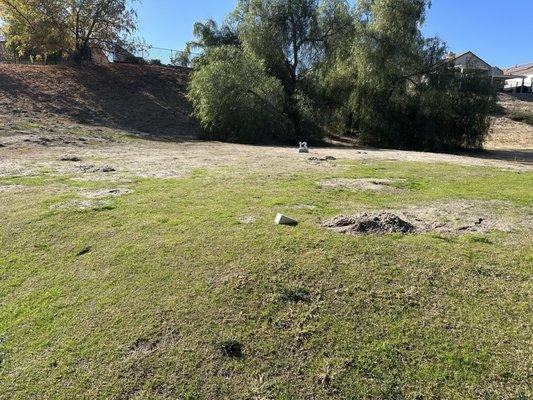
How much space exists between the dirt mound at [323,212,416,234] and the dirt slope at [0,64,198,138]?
1660 cm

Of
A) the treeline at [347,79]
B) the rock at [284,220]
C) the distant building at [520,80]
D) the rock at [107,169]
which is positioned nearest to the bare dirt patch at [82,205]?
the rock at [284,220]

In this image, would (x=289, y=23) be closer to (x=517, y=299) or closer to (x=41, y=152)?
(x=41, y=152)

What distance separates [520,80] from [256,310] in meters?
62.8

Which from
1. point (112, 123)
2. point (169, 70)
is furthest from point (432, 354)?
point (169, 70)

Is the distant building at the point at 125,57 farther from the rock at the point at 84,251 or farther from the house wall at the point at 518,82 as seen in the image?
the house wall at the point at 518,82

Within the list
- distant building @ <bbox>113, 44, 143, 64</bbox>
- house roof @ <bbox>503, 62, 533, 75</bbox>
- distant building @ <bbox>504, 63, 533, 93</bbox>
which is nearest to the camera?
distant building @ <bbox>113, 44, 143, 64</bbox>

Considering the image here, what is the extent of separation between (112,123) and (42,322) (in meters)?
19.4

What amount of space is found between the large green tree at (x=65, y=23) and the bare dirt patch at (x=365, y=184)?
21.2m

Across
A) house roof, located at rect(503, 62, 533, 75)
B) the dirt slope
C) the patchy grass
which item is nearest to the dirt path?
the dirt slope

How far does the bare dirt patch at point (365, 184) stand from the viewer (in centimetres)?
788

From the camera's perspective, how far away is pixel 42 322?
366cm

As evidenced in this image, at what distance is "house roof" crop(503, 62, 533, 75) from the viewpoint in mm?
60281

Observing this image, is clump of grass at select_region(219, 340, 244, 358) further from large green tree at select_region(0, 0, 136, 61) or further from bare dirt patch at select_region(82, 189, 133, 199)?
large green tree at select_region(0, 0, 136, 61)

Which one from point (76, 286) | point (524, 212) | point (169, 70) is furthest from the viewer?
point (169, 70)
